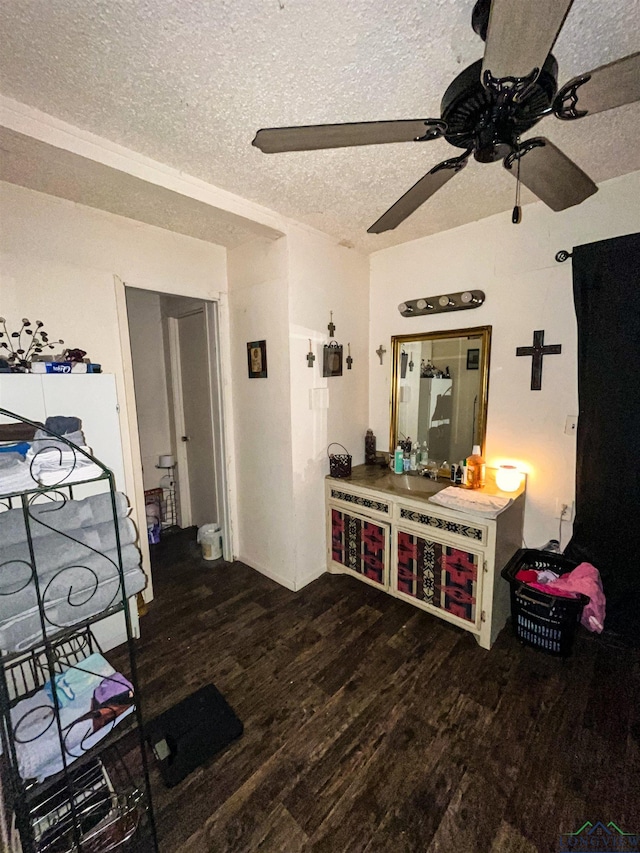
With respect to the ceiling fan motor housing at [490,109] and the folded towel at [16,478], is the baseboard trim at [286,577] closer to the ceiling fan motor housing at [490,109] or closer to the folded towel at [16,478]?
the folded towel at [16,478]

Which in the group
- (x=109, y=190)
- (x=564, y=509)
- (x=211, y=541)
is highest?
(x=109, y=190)

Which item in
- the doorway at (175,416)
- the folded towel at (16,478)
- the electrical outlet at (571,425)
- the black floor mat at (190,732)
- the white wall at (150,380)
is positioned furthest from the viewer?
the white wall at (150,380)

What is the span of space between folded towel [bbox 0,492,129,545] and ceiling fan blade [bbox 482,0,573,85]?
1.45m

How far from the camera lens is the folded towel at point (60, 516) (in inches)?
39.6

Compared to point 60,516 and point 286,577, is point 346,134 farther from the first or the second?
point 286,577

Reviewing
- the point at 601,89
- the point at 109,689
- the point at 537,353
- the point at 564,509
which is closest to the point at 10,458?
the point at 109,689

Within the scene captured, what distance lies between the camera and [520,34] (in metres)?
0.67

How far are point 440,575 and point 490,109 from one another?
2.09 meters

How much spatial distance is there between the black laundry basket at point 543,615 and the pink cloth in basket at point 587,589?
0.06m

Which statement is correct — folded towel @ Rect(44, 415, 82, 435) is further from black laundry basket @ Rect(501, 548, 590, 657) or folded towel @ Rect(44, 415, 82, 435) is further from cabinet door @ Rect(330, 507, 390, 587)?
black laundry basket @ Rect(501, 548, 590, 657)

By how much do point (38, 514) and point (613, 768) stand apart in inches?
89.7

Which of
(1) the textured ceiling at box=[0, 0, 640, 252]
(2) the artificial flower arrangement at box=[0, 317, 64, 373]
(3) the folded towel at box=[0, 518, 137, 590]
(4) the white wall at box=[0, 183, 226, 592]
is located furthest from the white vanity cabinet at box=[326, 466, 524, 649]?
(2) the artificial flower arrangement at box=[0, 317, 64, 373]

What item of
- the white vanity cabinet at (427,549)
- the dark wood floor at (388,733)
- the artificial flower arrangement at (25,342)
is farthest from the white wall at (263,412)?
the artificial flower arrangement at (25,342)

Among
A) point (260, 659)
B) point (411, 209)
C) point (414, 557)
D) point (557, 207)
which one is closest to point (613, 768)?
point (414, 557)
